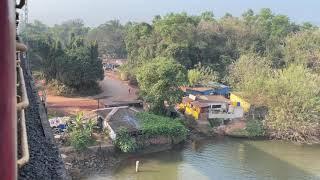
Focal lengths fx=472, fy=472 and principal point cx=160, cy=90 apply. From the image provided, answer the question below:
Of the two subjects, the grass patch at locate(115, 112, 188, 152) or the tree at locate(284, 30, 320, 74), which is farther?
the tree at locate(284, 30, 320, 74)

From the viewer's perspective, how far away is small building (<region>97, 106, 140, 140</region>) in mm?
17391

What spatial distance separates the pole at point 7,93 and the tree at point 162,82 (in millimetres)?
18764

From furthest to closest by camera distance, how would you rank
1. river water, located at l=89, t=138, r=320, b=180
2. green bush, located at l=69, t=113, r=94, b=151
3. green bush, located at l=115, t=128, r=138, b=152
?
green bush, located at l=115, t=128, r=138, b=152, green bush, located at l=69, t=113, r=94, b=151, river water, located at l=89, t=138, r=320, b=180

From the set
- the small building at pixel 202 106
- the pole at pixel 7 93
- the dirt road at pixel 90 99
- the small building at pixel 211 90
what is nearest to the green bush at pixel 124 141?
the dirt road at pixel 90 99

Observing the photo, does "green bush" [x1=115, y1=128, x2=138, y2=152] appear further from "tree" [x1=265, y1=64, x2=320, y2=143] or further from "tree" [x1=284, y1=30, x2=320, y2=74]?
"tree" [x1=284, y1=30, x2=320, y2=74]

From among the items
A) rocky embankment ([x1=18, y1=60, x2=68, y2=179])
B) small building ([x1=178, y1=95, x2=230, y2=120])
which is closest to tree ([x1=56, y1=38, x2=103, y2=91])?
small building ([x1=178, y1=95, x2=230, y2=120])

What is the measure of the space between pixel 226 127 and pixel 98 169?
23.4 ft

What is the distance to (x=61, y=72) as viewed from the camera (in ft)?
78.3

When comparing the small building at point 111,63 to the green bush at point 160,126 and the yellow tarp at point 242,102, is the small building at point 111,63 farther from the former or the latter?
the green bush at point 160,126

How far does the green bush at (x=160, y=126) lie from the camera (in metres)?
17.9

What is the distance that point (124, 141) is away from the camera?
1708cm

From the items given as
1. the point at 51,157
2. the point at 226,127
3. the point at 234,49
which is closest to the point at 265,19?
the point at 234,49

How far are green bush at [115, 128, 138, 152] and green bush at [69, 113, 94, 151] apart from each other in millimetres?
963

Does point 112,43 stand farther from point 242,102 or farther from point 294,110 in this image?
point 294,110
